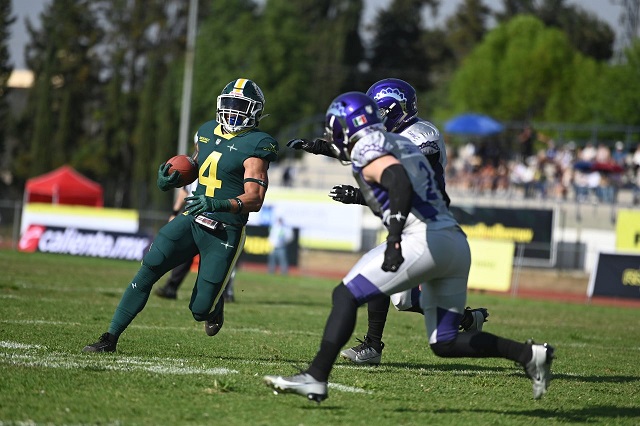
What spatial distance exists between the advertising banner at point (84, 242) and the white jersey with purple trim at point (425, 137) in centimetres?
1714

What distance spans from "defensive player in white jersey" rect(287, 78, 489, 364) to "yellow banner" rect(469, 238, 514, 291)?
1311 cm

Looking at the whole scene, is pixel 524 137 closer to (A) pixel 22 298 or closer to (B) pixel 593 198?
(B) pixel 593 198

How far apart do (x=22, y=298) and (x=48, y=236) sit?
48.2 ft

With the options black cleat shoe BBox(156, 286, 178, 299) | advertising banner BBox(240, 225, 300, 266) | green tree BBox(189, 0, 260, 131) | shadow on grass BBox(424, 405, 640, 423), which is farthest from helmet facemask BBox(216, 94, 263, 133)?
green tree BBox(189, 0, 260, 131)

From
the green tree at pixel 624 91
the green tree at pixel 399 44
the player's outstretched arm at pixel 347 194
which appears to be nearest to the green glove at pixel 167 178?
the player's outstretched arm at pixel 347 194

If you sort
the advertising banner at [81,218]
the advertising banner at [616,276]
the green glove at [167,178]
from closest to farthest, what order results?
the green glove at [167,178], the advertising banner at [616,276], the advertising banner at [81,218]

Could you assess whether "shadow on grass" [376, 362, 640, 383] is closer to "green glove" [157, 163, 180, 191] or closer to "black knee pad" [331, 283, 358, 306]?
"black knee pad" [331, 283, 358, 306]

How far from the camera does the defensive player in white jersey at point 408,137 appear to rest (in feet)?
24.7

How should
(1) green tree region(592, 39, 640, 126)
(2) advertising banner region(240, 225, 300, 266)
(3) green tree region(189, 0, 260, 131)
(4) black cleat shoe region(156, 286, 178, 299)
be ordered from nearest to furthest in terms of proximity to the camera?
(4) black cleat shoe region(156, 286, 178, 299)
(2) advertising banner region(240, 225, 300, 266)
(1) green tree region(592, 39, 640, 126)
(3) green tree region(189, 0, 260, 131)

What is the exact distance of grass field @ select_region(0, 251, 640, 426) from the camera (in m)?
5.44

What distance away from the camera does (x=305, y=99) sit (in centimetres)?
6131

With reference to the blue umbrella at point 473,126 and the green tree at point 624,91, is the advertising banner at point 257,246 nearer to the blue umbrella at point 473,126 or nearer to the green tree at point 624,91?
the blue umbrella at point 473,126

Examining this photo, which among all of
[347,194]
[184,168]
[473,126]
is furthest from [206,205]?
[473,126]

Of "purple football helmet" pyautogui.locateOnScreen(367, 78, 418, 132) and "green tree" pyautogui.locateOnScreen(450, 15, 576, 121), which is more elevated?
"green tree" pyautogui.locateOnScreen(450, 15, 576, 121)
